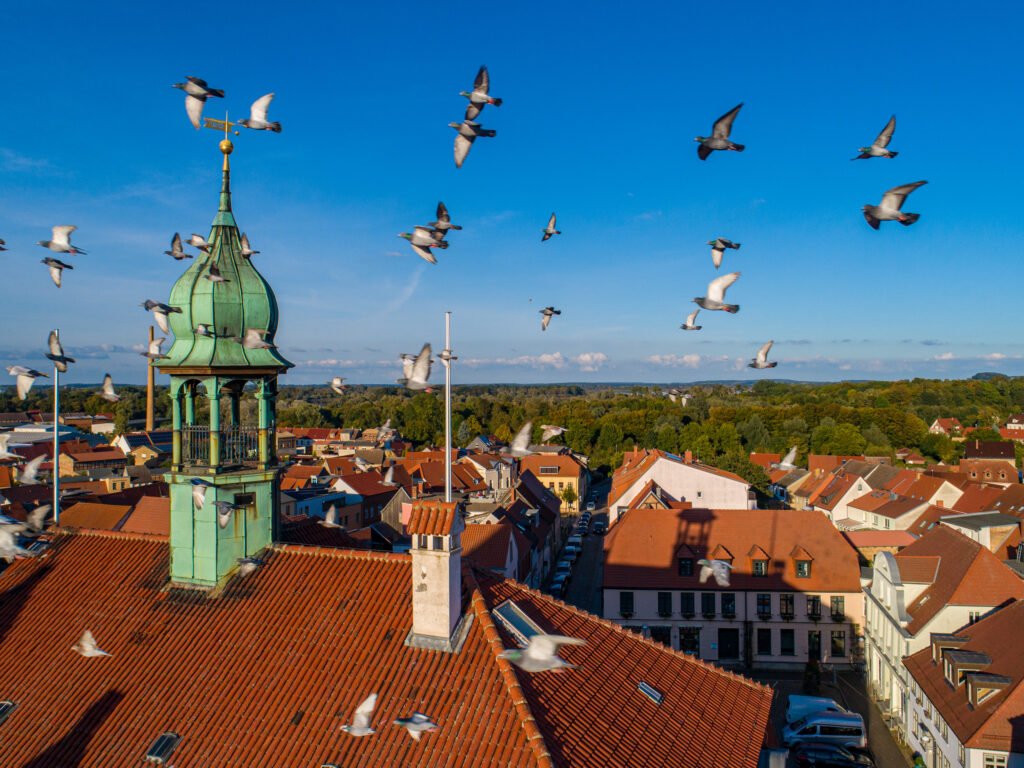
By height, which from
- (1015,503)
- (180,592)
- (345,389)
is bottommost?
(1015,503)

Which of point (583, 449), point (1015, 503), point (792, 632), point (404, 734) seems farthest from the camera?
point (583, 449)

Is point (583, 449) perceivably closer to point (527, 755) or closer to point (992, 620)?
point (992, 620)

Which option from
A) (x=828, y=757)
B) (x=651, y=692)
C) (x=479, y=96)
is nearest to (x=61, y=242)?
(x=479, y=96)

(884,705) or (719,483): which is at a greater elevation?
(719,483)

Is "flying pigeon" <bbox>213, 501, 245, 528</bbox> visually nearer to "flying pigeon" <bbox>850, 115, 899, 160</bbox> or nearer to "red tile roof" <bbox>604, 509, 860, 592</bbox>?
"flying pigeon" <bbox>850, 115, 899, 160</bbox>

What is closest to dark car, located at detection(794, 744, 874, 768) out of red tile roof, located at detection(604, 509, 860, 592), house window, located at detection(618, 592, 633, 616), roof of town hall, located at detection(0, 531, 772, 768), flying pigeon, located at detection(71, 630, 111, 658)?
red tile roof, located at detection(604, 509, 860, 592)

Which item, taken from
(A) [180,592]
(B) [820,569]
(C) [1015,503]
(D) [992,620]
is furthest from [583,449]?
(A) [180,592]
